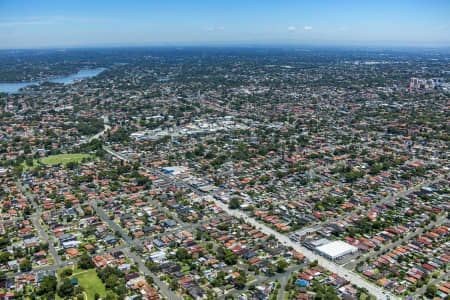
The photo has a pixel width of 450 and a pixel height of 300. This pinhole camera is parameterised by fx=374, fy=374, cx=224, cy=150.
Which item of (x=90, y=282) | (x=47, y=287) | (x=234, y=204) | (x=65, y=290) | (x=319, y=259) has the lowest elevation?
(x=90, y=282)

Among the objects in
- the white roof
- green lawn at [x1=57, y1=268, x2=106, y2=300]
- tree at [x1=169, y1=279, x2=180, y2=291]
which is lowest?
green lawn at [x1=57, y1=268, x2=106, y2=300]

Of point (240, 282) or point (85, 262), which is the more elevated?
point (85, 262)

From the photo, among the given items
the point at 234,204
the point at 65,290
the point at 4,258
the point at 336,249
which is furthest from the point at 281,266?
the point at 4,258

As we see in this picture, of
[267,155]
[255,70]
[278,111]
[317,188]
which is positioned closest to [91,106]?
[278,111]

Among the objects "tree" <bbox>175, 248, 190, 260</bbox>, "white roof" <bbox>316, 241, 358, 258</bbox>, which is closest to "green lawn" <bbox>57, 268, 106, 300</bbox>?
"tree" <bbox>175, 248, 190, 260</bbox>

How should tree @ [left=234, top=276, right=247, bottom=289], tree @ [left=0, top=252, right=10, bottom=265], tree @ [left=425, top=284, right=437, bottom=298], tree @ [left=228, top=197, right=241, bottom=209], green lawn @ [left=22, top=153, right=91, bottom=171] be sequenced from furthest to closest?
1. green lawn @ [left=22, top=153, right=91, bottom=171]
2. tree @ [left=228, top=197, right=241, bottom=209]
3. tree @ [left=0, top=252, right=10, bottom=265]
4. tree @ [left=234, top=276, right=247, bottom=289]
5. tree @ [left=425, top=284, right=437, bottom=298]

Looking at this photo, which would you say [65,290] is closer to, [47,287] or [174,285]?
[47,287]

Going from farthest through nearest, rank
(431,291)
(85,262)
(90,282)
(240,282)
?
(85,262) → (90,282) → (240,282) → (431,291)

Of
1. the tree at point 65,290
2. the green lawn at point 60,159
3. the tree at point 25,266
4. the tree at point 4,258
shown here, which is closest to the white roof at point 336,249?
the tree at point 65,290

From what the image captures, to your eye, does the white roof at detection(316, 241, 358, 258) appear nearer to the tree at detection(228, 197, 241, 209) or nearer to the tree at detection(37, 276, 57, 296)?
the tree at detection(228, 197, 241, 209)
